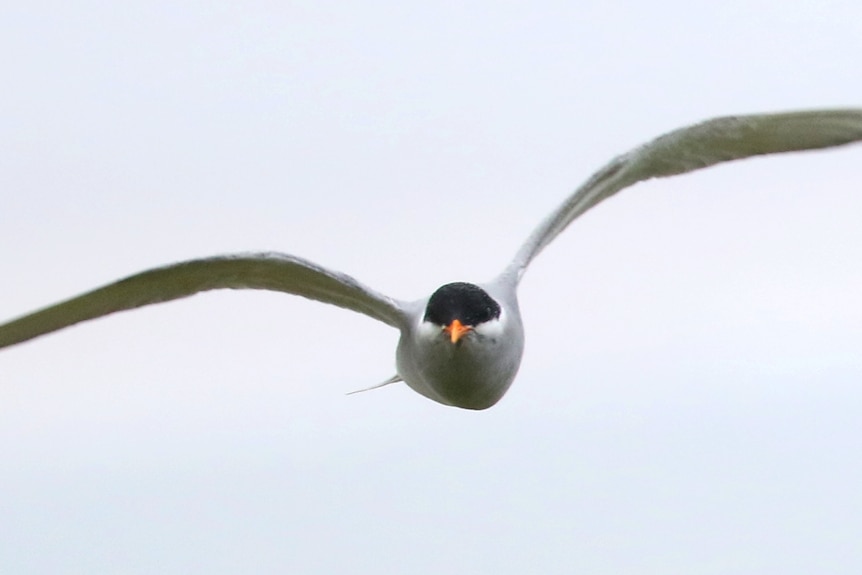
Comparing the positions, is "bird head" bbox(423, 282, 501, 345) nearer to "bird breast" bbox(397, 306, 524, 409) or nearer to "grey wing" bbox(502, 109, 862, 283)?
"bird breast" bbox(397, 306, 524, 409)

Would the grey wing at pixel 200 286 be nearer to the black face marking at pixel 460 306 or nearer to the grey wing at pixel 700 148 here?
the black face marking at pixel 460 306

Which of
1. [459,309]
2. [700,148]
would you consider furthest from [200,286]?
[700,148]

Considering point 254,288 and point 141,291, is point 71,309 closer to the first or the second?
point 141,291

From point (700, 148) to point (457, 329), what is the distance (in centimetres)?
291

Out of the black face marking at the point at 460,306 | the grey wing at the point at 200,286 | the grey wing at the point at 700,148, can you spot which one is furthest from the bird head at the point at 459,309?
the grey wing at the point at 700,148

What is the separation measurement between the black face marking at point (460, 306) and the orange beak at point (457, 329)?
2cm

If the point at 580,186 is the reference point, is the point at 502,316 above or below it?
below

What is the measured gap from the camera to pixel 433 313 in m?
10.6

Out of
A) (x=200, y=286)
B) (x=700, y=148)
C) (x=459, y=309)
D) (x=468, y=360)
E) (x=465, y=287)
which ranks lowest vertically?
(x=468, y=360)

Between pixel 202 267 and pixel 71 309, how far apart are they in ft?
3.05

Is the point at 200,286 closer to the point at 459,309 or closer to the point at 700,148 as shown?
the point at 459,309

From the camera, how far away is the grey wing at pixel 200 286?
35.8 feet

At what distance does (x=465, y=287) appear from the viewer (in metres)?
10.6

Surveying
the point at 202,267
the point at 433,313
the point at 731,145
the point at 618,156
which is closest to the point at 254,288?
the point at 202,267
